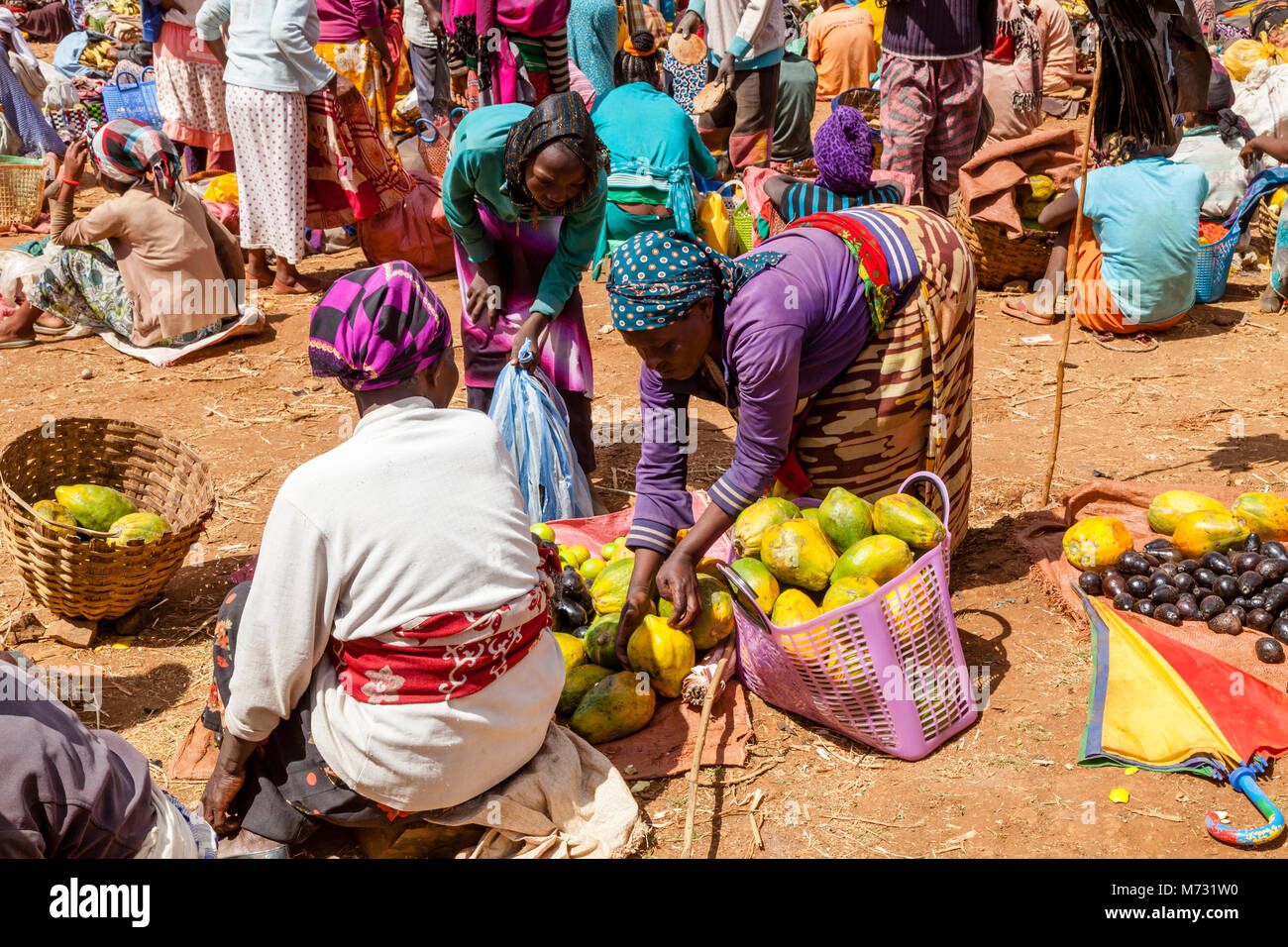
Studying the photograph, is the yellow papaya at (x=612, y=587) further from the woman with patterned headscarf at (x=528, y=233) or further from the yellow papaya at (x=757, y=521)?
the woman with patterned headscarf at (x=528, y=233)

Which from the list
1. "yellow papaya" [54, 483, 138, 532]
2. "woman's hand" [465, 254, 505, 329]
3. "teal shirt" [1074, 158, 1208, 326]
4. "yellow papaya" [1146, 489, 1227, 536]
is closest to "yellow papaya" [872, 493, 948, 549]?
"yellow papaya" [1146, 489, 1227, 536]

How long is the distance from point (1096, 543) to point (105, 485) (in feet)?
12.5

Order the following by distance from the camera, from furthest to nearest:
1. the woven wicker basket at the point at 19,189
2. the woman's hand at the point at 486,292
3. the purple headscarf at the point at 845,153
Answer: the woven wicker basket at the point at 19,189 < the purple headscarf at the point at 845,153 < the woman's hand at the point at 486,292

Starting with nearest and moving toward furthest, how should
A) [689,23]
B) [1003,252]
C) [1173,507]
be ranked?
[1173,507] < [1003,252] < [689,23]

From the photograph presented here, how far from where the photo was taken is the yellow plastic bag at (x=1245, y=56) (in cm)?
1095

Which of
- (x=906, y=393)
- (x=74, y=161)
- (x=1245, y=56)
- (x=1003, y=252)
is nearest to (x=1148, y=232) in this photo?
(x=1003, y=252)

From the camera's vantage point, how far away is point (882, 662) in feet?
10.3

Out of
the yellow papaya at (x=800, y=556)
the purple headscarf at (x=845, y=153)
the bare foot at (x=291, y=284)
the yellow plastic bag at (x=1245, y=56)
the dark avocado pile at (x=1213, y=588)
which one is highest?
the yellow plastic bag at (x=1245, y=56)

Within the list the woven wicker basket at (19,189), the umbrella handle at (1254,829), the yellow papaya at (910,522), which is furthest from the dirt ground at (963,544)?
the woven wicker basket at (19,189)

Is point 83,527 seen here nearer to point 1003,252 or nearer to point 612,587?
point 612,587

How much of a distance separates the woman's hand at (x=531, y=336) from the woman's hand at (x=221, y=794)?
6.91ft
